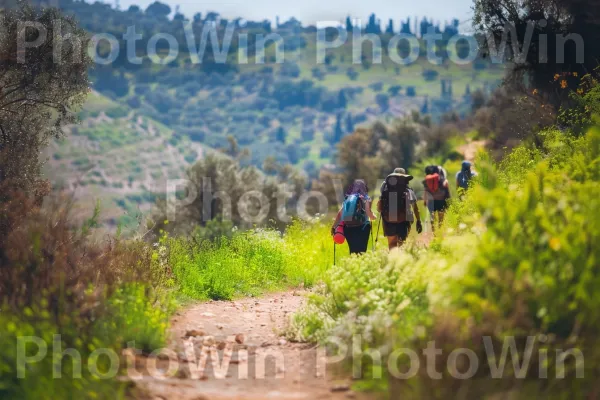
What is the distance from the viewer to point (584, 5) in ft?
48.0

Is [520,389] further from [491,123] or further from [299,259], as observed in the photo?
[491,123]

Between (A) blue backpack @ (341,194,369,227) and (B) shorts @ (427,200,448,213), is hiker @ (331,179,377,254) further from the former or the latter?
(B) shorts @ (427,200,448,213)

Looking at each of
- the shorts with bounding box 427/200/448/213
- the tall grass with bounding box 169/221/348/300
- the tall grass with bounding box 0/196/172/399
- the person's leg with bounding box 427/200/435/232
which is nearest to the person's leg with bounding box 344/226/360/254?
the tall grass with bounding box 169/221/348/300

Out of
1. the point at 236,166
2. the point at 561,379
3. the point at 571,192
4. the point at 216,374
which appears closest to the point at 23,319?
the point at 216,374

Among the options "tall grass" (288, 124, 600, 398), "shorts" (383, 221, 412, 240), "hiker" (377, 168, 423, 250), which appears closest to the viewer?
"tall grass" (288, 124, 600, 398)

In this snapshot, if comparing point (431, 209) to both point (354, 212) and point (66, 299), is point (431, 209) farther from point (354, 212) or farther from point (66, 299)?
point (66, 299)

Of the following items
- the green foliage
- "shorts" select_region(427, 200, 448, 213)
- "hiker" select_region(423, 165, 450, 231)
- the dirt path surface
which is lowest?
the dirt path surface

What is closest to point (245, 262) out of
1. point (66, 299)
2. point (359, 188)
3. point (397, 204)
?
point (359, 188)

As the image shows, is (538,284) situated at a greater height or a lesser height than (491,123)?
lesser

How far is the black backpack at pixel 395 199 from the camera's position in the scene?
36.1 feet

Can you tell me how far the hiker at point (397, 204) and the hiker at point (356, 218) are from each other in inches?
20.8

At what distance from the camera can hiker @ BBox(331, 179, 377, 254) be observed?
34.5 feet

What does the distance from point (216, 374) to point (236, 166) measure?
2409 inches

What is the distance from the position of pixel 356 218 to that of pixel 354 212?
0.11 meters
